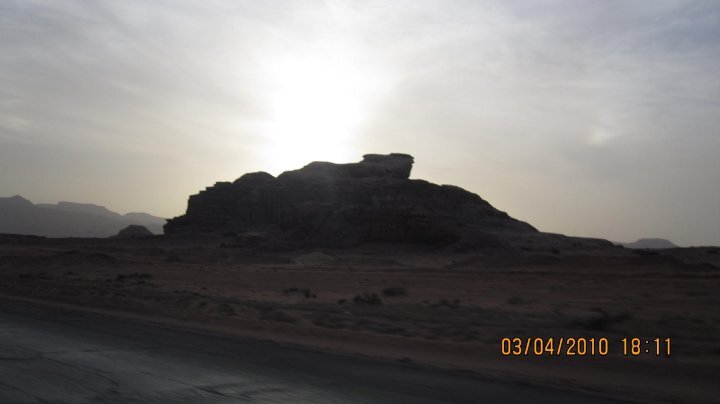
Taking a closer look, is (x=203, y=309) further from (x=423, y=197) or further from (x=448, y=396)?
(x=423, y=197)

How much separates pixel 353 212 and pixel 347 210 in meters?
1.26

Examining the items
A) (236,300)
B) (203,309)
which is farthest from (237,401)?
(236,300)

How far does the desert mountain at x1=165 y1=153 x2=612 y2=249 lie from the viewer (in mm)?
78312

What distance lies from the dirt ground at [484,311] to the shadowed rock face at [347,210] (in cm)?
3154

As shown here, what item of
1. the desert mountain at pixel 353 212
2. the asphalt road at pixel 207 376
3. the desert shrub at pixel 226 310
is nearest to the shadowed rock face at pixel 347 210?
the desert mountain at pixel 353 212

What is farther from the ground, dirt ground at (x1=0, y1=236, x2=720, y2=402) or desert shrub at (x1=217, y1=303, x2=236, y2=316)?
dirt ground at (x1=0, y1=236, x2=720, y2=402)

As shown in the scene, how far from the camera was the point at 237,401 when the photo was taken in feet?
28.5

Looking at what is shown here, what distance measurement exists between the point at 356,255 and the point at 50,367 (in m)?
60.0

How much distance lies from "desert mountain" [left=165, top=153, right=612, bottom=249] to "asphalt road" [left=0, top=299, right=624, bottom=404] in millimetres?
62061

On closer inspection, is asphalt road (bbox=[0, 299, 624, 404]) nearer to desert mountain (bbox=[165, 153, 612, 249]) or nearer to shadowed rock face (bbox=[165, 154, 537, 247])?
desert mountain (bbox=[165, 153, 612, 249])

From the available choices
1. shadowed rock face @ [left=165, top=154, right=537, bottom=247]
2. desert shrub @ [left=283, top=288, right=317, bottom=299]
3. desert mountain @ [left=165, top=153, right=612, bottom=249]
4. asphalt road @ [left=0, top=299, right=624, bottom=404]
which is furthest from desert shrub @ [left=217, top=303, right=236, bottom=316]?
shadowed rock face @ [left=165, top=154, right=537, bottom=247]

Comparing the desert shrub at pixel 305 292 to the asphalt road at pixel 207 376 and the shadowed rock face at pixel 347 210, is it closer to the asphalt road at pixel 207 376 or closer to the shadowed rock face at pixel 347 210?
the asphalt road at pixel 207 376

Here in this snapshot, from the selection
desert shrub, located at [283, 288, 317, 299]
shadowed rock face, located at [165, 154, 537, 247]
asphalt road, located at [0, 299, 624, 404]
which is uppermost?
shadowed rock face, located at [165, 154, 537, 247]

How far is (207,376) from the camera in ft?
34.0
